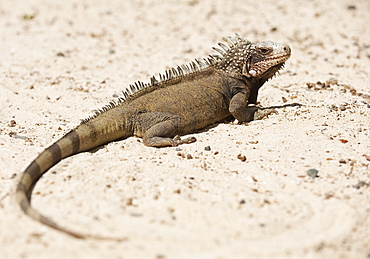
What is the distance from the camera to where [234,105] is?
296 inches

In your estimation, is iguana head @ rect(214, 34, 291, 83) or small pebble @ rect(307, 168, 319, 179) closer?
small pebble @ rect(307, 168, 319, 179)

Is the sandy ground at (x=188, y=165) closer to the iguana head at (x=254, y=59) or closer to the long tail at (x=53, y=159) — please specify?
the long tail at (x=53, y=159)

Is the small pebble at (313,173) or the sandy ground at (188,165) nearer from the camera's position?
the sandy ground at (188,165)

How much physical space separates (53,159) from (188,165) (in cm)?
177

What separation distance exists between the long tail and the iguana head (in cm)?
256

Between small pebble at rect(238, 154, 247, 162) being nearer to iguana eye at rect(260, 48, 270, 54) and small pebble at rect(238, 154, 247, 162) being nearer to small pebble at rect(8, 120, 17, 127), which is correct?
iguana eye at rect(260, 48, 270, 54)

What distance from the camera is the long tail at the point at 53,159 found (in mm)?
4453

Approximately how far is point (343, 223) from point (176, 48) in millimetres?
8354

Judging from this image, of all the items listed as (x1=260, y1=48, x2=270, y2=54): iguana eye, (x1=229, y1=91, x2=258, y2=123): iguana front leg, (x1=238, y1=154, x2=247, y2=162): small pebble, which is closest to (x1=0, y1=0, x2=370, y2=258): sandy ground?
(x1=238, y1=154, x2=247, y2=162): small pebble

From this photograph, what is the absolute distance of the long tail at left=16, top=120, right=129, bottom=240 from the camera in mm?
4453

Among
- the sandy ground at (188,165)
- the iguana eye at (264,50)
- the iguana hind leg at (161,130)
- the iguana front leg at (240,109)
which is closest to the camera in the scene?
the sandy ground at (188,165)

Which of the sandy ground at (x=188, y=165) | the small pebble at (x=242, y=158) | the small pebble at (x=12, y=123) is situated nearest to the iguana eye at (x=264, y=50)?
the sandy ground at (x=188, y=165)

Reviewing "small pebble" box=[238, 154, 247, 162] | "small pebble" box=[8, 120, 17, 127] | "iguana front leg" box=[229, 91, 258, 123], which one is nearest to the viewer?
"small pebble" box=[238, 154, 247, 162]

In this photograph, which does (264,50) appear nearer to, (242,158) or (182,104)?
(182,104)
